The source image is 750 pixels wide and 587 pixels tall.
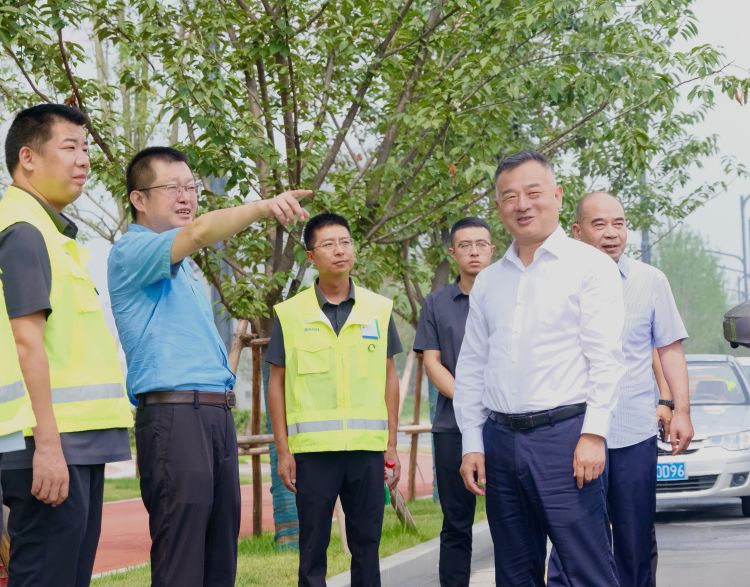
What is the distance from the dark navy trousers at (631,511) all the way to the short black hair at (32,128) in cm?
317

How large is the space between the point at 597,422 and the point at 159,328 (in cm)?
179

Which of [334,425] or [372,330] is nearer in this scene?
[334,425]

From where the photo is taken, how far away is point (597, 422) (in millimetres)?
4879

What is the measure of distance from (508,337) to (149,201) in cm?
160

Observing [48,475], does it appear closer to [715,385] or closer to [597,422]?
[597,422]

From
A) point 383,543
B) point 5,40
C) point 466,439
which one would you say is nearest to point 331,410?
point 466,439

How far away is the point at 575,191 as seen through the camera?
40.3 ft

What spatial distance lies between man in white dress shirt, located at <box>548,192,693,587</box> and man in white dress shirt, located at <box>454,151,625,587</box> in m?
1.13

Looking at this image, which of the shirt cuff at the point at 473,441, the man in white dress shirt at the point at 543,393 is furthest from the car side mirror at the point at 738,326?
the shirt cuff at the point at 473,441

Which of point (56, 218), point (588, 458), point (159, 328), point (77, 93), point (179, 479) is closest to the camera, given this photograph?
point (56, 218)

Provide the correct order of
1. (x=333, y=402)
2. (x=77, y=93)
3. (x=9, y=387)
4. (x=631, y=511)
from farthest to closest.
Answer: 1. (x=77, y=93)
2. (x=333, y=402)
3. (x=631, y=511)
4. (x=9, y=387)

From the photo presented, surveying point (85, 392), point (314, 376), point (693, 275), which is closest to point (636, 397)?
point (314, 376)

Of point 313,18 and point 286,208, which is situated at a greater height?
point 313,18

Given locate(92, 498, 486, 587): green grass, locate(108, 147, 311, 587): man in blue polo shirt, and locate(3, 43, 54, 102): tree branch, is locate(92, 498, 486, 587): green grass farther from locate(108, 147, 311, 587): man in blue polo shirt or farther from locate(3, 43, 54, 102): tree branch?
locate(3, 43, 54, 102): tree branch
